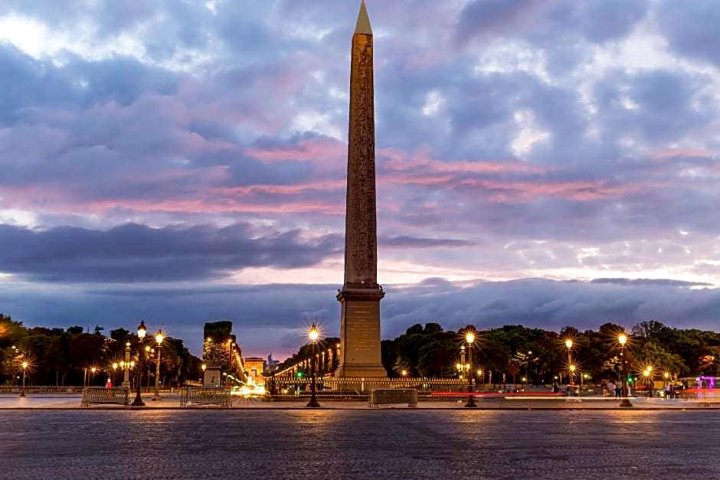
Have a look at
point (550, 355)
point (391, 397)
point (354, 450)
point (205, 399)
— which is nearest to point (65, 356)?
point (550, 355)

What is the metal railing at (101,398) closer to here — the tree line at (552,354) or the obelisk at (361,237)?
the obelisk at (361,237)

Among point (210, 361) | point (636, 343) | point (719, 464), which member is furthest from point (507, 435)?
A: point (636, 343)

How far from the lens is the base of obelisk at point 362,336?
4284 cm

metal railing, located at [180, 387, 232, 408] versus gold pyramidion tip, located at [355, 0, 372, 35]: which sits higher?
gold pyramidion tip, located at [355, 0, 372, 35]

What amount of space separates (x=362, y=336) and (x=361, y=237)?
5252 millimetres

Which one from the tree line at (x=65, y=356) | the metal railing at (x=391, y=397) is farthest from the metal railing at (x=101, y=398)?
the tree line at (x=65, y=356)

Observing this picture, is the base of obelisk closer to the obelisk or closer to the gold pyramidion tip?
the obelisk

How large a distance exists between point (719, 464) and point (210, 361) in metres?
61.1

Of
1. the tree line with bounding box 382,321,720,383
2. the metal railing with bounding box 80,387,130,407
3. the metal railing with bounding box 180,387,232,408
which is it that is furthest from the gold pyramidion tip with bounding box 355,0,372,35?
the tree line with bounding box 382,321,720,383

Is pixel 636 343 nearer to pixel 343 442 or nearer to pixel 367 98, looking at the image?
pixel 367 98

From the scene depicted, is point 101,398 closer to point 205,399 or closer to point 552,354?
point 205,399

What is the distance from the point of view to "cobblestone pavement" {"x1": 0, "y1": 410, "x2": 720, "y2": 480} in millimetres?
11602

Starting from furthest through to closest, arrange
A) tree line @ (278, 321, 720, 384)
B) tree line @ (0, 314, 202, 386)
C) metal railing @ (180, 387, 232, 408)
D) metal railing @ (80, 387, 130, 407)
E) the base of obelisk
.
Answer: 1. tree line @ (278, 321, 720, 384)
2. tree line @ (0, 314, 202, 386)
3. the base of obelisk
4. metal railing @ (80, 387, 130, 407)
5. metal railing @ (180, 387, 232, 408)

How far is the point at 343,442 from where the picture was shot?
16797 mm
